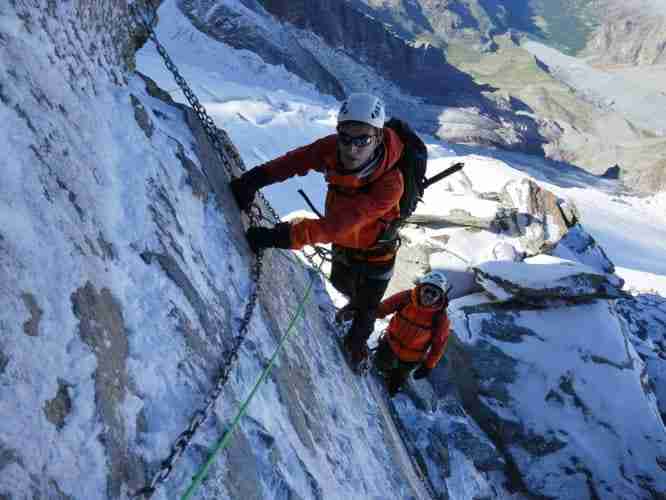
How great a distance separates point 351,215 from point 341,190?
11.8 inches

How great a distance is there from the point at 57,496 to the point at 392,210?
2.44m

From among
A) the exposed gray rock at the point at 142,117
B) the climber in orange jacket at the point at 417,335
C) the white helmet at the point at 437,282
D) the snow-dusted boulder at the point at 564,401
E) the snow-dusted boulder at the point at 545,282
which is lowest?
the snow-dusted boulder at the point at 564,401

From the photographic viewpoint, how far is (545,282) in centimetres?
774

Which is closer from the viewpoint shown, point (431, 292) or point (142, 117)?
point (142, 117)

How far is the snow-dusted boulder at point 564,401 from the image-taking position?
6723 millimetres

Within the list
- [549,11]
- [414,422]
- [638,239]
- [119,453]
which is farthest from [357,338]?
[549,11]

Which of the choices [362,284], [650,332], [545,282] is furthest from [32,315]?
[650,332]

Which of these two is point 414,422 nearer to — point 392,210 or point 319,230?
point 392,210

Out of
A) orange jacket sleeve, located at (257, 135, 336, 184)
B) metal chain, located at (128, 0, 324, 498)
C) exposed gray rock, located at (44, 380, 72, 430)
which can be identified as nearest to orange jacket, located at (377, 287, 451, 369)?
metal chain, located at (128, 0, 324, 498)

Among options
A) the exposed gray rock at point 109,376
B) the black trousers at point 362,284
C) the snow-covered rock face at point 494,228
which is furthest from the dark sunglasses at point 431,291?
the exposed gray rock at point 109,376

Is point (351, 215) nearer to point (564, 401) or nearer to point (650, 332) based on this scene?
point (564, 401)

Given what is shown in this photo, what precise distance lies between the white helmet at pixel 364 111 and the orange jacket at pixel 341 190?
0.70 ft

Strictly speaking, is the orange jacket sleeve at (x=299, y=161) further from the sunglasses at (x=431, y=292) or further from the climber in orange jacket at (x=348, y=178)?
the sunglasses at (x=431, y=292)

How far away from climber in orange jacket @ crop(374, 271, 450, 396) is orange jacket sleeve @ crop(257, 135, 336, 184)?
247 cm
